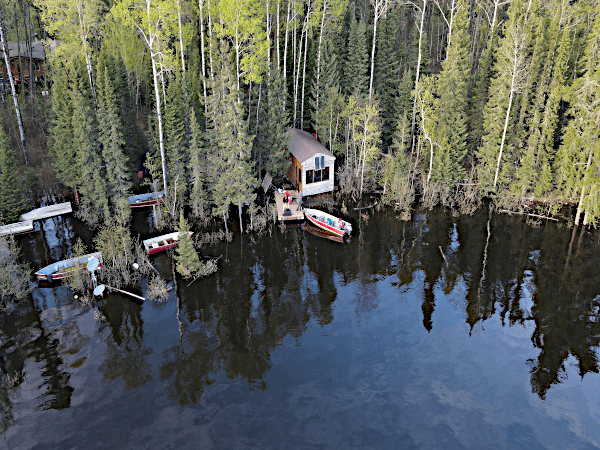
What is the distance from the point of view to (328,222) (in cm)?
3628

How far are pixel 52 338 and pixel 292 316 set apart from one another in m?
13.8

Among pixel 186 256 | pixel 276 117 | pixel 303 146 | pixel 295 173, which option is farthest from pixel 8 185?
pixel 303 146

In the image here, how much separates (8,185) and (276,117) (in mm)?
22755

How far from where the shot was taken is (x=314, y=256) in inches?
1300

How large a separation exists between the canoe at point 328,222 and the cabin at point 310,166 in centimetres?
469

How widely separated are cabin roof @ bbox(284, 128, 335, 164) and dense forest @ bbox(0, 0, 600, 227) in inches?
61.2

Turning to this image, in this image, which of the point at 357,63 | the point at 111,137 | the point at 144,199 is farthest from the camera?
the point at 357,63

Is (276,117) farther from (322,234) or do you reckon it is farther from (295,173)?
(322,234)

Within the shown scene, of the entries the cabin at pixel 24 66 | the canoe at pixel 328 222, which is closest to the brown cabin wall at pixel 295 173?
the canoe at pixel 328 222

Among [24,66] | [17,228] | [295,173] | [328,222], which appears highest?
[24,66]

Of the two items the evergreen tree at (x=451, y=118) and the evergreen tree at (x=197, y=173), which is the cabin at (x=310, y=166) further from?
the evergreen tree at (x=451, y=118)

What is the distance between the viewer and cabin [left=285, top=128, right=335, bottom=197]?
40594mm

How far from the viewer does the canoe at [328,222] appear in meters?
35.5

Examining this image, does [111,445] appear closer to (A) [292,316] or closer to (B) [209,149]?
(A) [292,316]
